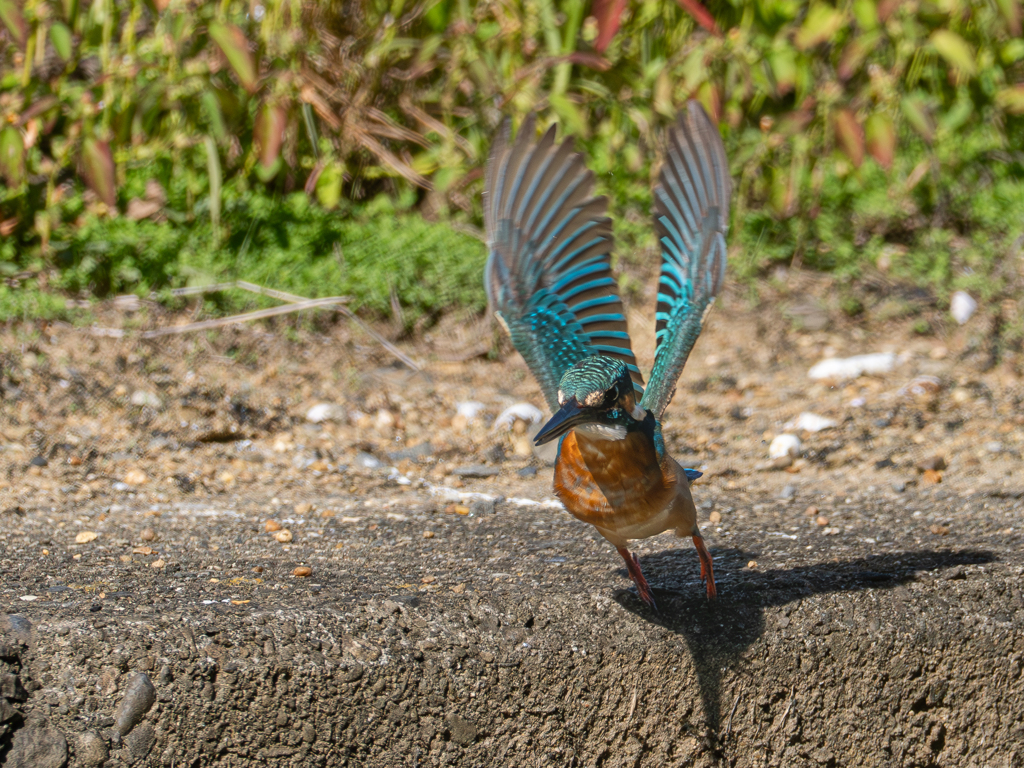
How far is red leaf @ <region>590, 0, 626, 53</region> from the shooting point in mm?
4383

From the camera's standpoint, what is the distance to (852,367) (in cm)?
423

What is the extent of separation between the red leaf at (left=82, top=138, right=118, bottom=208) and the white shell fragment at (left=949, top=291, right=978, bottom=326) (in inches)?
137

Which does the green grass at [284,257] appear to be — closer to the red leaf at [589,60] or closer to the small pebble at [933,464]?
the red leaf at [589,60]

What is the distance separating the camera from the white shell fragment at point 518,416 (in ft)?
12.6

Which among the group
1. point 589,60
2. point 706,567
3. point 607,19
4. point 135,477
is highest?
point 607,19

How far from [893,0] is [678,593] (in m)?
3.24

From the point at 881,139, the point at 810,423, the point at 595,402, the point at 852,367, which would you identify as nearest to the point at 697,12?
the point at 881,139

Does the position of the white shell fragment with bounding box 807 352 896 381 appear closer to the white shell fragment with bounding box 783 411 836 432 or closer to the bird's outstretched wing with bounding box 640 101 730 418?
the white shell fragment with bounding box 783 411 836 432

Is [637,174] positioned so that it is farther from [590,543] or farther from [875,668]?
[875,668]

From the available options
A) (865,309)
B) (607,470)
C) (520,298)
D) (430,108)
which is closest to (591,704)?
(607,470)

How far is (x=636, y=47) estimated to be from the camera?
196 inches

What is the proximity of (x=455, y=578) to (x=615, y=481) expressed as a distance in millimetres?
619

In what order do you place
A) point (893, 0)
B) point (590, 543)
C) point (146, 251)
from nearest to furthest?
point (590, 543), point (146, 251), point (893, 0)

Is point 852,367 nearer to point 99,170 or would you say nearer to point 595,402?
point 595,402
